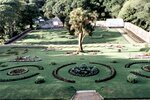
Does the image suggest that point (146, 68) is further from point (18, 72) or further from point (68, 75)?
point (18, 72)

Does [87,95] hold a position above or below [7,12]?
below

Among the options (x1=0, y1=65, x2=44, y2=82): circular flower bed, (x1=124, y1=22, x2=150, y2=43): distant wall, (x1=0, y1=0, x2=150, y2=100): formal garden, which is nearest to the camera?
(x1=0, y1=0, x2=150, y2=100): formal garden

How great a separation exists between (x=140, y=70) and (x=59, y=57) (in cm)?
1610

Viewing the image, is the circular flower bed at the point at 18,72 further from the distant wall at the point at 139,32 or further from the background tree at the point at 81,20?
the distant wall at the point at 139,32

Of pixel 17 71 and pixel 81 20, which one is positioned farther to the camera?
pixel 81 20

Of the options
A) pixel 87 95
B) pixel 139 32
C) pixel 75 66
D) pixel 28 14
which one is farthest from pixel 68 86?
pixel 28 14

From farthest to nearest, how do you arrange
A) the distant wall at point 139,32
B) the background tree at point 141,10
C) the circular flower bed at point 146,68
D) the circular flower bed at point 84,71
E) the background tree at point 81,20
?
the background tree at point 141,10
the distant wall at point 139,32
the background tree at point 81,20
the circular flower bed at point 146,68
the circular flower bed at point 84,71

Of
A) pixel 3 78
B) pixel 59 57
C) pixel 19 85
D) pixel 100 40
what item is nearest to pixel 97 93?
pixel 19 85

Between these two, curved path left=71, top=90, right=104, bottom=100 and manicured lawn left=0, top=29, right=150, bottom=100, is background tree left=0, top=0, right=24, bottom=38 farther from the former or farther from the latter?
curved path left=71, top=90, right=104, bottom=100

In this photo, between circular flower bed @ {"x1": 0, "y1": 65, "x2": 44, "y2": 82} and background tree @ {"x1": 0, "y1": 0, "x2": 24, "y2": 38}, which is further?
background tree @ {"x1": 0, "y1": 0, "x2": 24, "y2": 38}

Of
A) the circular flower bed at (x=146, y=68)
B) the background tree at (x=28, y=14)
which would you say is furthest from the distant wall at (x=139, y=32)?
the background tree at (x=28, y=14)

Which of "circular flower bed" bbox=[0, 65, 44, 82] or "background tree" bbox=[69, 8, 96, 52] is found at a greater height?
"background tree" bbox=[69, 8, 96, 52]

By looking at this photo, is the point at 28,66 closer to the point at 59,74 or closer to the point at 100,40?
the point at 59,74

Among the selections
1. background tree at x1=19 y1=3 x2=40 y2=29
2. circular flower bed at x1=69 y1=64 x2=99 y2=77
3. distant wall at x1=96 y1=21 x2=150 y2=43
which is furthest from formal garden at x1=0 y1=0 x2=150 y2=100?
background tree at x1=19 y1=3 x2=40 y2=29
